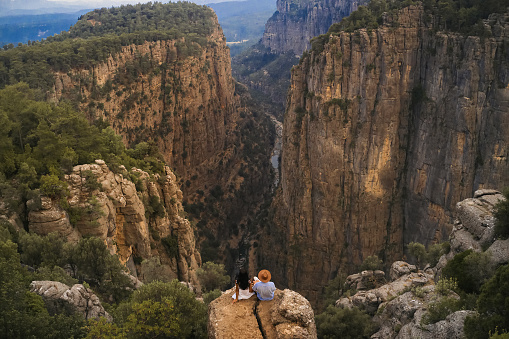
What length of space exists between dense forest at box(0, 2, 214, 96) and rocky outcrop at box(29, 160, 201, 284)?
20.7m

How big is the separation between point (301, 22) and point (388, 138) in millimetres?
138840

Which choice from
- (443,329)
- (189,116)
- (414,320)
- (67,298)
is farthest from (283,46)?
(67,298)

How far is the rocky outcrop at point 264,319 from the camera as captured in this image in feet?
41.0

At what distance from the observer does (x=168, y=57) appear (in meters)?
71.3

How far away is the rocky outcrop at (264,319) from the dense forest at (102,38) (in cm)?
3796

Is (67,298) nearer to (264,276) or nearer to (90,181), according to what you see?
(264,276)

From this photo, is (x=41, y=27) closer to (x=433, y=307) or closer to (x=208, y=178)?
(x=208, y=178)

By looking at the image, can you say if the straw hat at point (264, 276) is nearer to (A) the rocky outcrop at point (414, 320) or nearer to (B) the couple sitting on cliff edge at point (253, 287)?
(B) the couple sitting on cliff edge at point (253, 287)

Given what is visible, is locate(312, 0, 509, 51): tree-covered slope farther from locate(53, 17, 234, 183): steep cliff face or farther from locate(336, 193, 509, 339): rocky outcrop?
locate(53, 17, 234, 183): steep cliff face

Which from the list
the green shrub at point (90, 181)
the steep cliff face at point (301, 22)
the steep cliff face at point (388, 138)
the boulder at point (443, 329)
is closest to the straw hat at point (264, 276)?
the boulder at point (443, 329)

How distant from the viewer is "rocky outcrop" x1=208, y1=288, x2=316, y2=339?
41.0 ft

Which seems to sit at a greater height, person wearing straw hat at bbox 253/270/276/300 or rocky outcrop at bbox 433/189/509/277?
person wearing straw hat at bbox 253/270/276/300

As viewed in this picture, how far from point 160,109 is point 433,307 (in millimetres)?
58524

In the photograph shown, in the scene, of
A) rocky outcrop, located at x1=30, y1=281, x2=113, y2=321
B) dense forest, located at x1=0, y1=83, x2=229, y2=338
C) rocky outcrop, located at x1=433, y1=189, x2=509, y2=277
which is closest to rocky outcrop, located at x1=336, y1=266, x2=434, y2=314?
rocky outcrop, located at x1=433, y1=189, x2=509, y2=277
